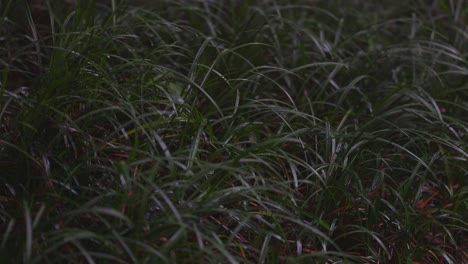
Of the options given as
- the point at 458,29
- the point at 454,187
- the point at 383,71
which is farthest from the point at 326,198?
the point at 458,29

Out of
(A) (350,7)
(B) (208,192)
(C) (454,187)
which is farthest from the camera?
(A) (350,7)

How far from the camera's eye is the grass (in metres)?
2.04

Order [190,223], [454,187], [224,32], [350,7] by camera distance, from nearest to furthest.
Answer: [190,223] → [454,187] → [224,32] → [350,7]

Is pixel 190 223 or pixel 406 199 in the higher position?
pixel 190 223

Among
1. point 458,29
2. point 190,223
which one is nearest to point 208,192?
point 190,223

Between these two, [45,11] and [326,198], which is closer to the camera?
[326,198]

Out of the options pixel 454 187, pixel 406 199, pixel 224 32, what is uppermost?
pixel 224 32

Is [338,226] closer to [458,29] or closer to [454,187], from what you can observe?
[454,187]

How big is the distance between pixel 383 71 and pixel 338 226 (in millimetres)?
1127

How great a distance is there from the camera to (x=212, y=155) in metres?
2.28

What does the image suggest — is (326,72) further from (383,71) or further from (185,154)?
(185,154)

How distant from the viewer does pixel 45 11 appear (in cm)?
333

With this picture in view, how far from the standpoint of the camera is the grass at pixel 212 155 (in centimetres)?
204

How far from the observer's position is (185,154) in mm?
2395
